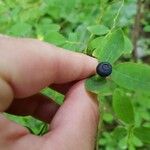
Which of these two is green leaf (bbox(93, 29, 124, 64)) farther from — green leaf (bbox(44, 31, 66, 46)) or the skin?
green leaf (bbox(44, 31, 66, 46))

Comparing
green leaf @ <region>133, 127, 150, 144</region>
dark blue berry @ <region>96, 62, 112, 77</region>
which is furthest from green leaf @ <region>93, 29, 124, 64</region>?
green leaf @ <region>133, 127, 150, 144</region>

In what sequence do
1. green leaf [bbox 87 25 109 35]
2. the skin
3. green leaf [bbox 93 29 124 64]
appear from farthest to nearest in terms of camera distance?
green leaf [bbox 87 25 109 35] → green leaf [bbox 93 29 124 64] → the skin

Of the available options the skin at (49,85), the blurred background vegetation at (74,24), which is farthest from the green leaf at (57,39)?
the skin at (49,85)

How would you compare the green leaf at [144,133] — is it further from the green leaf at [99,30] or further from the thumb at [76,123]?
the green leaf at [99,30]

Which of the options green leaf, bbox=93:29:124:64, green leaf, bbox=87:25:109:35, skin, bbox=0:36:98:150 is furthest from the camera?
green leaf, bbox=87:25:109:35

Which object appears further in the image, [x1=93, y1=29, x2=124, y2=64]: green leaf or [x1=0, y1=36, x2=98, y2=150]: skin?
[x1=93, y1=29, x2=124, y2=64]: green leaf

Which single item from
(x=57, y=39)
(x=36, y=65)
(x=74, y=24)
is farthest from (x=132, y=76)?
(x=74, y=24)

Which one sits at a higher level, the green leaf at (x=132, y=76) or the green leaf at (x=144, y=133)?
the green leaf at (x=132, y=76)
